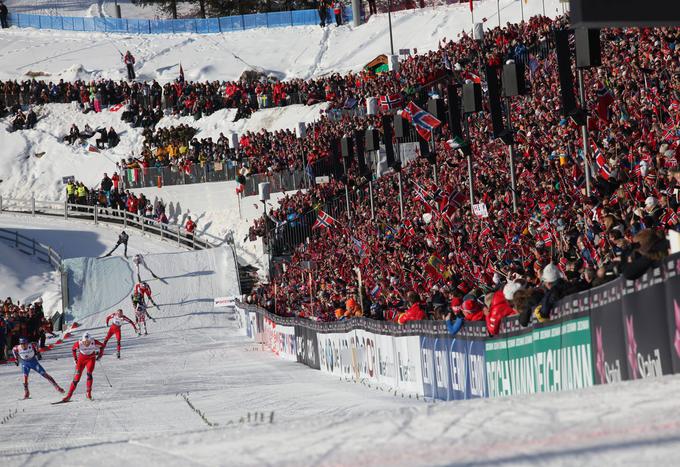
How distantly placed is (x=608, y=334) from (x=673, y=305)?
1343mm

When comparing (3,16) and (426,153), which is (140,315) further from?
(3,16)

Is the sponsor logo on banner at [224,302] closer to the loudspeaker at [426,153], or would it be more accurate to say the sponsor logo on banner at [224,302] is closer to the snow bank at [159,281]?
the snow bank at [159,281]

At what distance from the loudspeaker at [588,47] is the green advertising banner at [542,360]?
6.23m

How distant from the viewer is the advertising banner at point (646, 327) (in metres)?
8.96

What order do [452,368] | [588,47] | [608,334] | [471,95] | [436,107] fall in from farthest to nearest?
[436,107], [471,95], [588,47], [452,368], [608,334]

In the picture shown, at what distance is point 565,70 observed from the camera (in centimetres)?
1823

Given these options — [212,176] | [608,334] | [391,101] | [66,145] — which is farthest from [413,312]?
[66,145]

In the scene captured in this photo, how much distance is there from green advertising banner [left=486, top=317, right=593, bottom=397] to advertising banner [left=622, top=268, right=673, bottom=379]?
0.99 metres

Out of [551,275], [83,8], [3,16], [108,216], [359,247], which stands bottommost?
[359,247]

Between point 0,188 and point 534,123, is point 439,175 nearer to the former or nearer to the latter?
point 534,123

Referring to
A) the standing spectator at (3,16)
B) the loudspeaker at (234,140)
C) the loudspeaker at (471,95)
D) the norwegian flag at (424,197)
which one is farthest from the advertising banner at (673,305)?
the standing spectator at (3,16)

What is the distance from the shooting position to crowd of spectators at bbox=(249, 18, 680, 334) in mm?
13188

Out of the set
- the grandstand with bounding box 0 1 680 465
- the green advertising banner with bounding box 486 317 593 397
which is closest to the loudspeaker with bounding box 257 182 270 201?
the grandstand with bounding box 0 1 680 465

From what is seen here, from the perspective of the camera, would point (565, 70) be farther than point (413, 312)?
Yes
